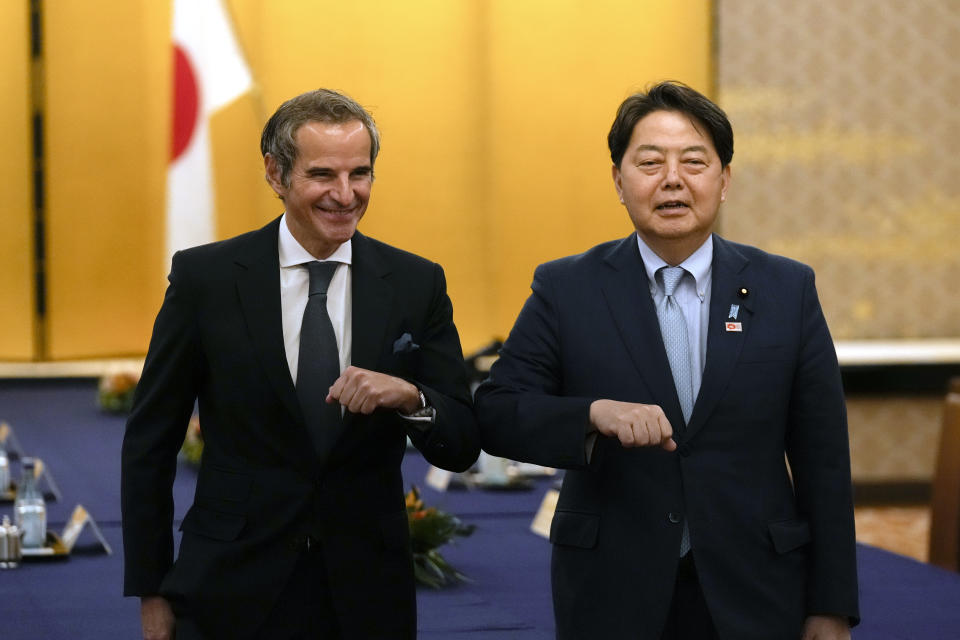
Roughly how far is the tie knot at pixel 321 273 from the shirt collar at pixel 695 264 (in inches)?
17.6

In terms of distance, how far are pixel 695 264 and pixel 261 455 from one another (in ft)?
2.17

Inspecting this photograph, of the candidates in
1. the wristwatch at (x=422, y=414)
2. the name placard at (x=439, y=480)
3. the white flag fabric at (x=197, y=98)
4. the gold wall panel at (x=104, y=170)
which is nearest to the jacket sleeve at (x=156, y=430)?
the wristwatch at (x=422, y=414)

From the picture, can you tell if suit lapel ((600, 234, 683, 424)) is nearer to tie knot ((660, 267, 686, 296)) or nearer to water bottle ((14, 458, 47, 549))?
tie knot ((660, 267, 686, 296))

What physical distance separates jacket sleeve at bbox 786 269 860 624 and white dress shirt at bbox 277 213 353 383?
634 mm

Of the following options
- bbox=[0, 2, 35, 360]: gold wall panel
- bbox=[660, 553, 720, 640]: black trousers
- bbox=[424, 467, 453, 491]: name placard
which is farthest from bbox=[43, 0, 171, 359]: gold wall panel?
bbox=[660, 553, 720, 640]: black trousers

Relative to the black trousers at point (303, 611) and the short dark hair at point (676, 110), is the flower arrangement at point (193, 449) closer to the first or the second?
the black trousers at point (303, 611)

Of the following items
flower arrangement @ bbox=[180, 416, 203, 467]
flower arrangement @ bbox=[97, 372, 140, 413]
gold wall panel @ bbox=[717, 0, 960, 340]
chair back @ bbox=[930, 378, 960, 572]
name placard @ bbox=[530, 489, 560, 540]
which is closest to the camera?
name placard @ bbox=[530, 489, 560, 540]

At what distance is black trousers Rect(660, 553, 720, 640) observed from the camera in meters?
1.75

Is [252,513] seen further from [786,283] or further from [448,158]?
[448,158]

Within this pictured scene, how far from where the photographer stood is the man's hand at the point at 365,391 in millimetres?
1657

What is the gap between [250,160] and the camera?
755 cm

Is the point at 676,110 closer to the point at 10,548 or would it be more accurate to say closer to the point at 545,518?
the point at 545,518

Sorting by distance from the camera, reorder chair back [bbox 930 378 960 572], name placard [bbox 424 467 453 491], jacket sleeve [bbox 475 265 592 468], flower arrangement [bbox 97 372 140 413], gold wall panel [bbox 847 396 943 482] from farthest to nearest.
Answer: gold wall panel [bbox 847 396 943 482], flower arrangement [bbox 97 372 140 413], name placard [bbox 424 467 453 491], chair back [bbox 930 378 960 572], jacket sleeve [bbox 475 265 592 468]

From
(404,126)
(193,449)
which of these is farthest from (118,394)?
(404,126)
